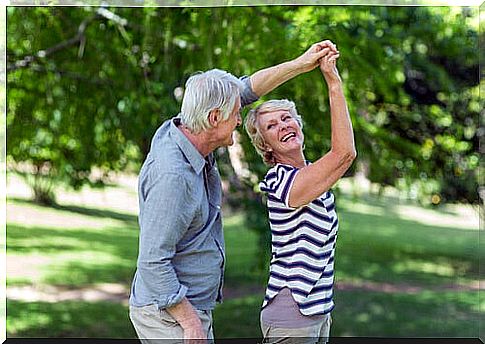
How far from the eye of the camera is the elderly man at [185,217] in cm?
191

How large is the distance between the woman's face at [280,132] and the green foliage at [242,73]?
2.53m

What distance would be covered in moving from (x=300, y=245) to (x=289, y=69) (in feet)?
1.40

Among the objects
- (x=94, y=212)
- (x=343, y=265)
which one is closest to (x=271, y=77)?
(x=343, y=265)

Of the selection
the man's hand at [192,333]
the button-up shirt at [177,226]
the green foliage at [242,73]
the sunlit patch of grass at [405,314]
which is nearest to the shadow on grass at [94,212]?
the green foliage at [242,73]

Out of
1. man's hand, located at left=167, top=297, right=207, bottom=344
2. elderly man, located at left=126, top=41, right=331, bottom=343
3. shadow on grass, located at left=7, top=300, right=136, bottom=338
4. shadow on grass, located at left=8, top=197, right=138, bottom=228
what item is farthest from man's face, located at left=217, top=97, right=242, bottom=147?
shadow on grass, located at left=8, top=197, right=138, bottom=228

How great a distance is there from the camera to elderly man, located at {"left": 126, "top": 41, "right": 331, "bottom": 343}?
1.91 meters

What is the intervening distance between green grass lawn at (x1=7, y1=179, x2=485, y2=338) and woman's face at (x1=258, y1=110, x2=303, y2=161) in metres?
3.97

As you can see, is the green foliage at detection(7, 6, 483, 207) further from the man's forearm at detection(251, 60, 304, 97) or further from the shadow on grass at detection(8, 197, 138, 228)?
the man's forearm at detection(251, 60, 304, 97)

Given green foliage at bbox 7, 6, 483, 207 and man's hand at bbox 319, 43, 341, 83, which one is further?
green foliage at bbox 7, 6, 483, 207

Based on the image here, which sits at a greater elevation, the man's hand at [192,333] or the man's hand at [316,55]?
the man's hand at [316,55]

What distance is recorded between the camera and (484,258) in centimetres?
648

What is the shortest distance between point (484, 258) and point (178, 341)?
4.85 metres

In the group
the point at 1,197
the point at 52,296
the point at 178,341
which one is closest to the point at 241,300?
the point at 52,296

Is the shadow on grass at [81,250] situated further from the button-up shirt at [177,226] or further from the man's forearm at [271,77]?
the button-up shirt at [177,226]
